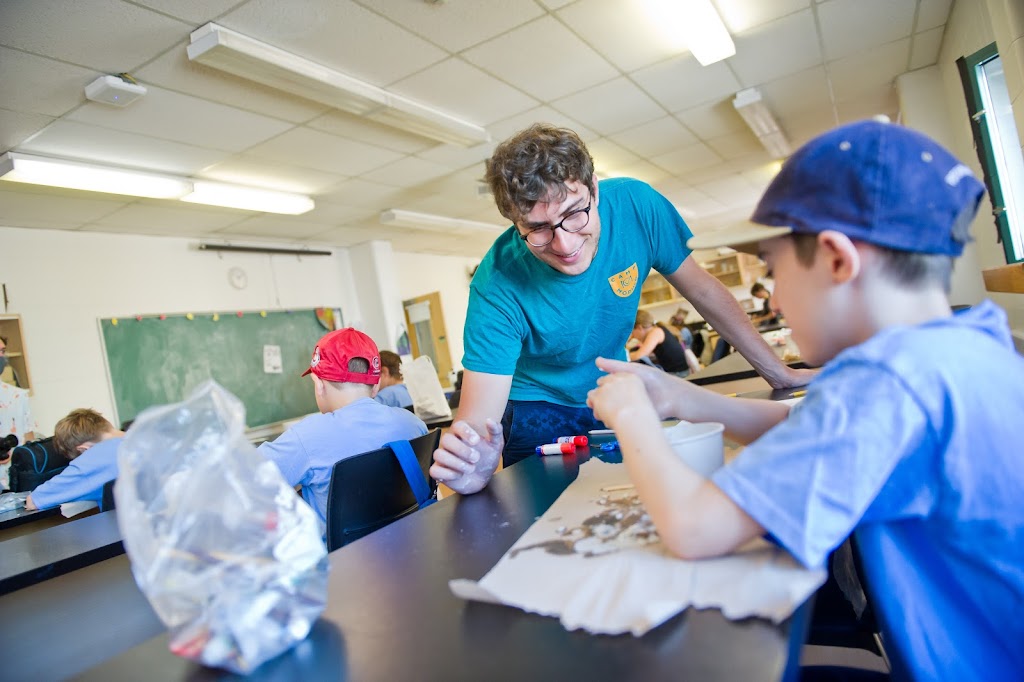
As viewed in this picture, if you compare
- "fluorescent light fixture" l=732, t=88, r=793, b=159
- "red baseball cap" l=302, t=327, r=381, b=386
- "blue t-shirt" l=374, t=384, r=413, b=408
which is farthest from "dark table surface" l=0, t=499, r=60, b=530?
"fluorescent light fixture" l=732, t=88, r=793, b=159

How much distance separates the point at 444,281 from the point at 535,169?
7.61m

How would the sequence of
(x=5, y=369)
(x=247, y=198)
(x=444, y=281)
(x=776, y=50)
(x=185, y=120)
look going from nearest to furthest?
(x=185, y=120)
(x=776, y=50)
(x=5, y=369)
(x=247, y=198)
(x=444, y=281)

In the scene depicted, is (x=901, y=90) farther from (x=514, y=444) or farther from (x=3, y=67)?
(x=3, y=67)

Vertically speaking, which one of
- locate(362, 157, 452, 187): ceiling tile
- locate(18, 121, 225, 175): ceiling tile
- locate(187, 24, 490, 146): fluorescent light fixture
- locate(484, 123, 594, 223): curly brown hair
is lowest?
locate(484, 123, 594, 223): curly brown hair

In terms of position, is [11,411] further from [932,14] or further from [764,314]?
[764,314]

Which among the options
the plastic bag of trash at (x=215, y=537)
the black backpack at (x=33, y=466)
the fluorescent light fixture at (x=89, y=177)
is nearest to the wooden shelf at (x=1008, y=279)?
the plastic bag of trash at (x=215, y=537)

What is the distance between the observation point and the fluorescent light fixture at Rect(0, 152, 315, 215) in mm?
3516

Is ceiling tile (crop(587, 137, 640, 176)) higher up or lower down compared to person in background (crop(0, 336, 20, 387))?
higher up

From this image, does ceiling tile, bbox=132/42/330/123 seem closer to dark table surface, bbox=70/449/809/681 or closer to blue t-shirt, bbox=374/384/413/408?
blue t-shirt, bbox=374/384/413/408

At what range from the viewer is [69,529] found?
157 centimetres

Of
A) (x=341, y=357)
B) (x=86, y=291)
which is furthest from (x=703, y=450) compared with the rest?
(x=86, y=291)

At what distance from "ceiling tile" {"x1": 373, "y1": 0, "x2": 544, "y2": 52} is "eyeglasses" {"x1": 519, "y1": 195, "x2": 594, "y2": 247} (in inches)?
77.4

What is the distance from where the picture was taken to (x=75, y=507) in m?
2.34

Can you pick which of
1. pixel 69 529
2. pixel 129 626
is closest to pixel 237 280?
pixel 69 529
